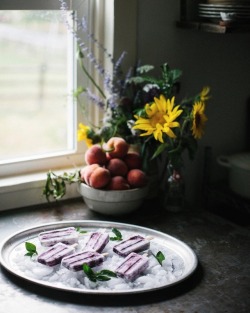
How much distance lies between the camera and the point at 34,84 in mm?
2029

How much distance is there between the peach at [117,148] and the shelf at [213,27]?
43 centimetres

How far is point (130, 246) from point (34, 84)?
0.67 m

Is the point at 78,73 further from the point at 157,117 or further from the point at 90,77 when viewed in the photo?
the point at 157,117

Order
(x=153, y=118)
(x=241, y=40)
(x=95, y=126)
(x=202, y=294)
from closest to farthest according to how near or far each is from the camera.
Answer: (x=202, y=294), (x=153, y=118), (x=95, y=126), (x=241, y=40)

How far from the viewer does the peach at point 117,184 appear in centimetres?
185

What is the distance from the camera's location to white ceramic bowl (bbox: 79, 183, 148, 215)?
6.04ft

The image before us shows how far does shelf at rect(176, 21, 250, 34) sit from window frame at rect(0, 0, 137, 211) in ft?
0.54

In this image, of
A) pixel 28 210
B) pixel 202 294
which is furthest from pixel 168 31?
pixel 202 294

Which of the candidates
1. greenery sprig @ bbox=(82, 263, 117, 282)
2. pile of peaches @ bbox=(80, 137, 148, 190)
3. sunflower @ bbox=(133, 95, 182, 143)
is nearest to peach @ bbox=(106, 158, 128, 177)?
pile of peaches @ bbox=(80, 137, 148, 190)

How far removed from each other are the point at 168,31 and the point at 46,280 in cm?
98

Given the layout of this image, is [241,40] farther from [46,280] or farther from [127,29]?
[46,280]

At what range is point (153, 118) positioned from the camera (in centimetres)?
185

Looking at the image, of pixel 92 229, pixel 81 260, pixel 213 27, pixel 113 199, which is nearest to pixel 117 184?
pixel 113 199

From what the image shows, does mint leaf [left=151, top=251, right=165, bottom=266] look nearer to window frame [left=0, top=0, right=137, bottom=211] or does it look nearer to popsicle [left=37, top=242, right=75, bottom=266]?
popsicle [left=37, top=242, right=75, bottom=266]
